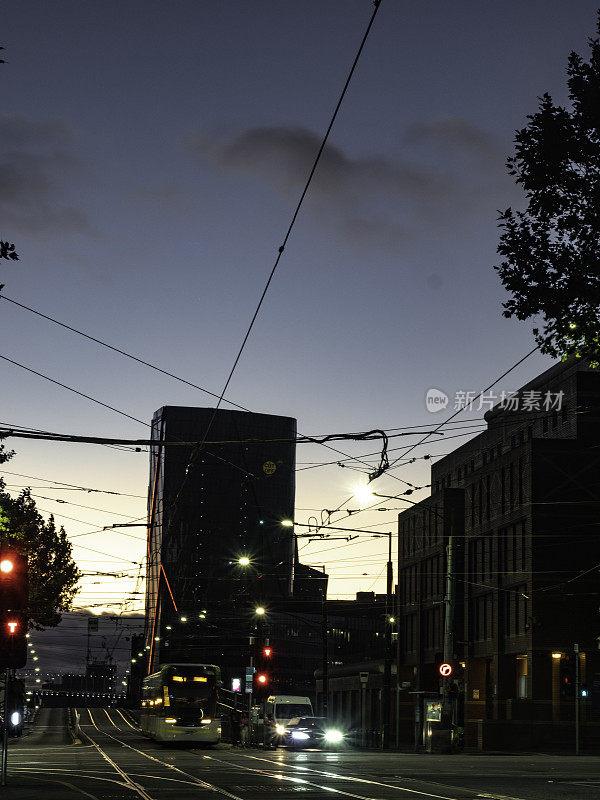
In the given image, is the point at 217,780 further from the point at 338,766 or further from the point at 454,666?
the point at 454,666

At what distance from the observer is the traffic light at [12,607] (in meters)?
20.9

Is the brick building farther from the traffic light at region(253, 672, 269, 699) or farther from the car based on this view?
the traffic light at region(253, 672, 269, 699)

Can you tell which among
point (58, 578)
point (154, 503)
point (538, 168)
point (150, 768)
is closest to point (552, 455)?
point (58, 578)

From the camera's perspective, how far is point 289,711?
5347 centimetres

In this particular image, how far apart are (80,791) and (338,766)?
12457 mm

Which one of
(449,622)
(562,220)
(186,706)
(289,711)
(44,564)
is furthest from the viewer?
(44,564)

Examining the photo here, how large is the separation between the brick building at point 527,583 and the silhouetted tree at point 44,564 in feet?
71.9

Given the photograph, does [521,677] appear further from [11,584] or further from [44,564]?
[11,584]

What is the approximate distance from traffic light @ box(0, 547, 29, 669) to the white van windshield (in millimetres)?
33532

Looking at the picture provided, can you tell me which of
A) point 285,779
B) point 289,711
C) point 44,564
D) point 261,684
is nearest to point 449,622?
point 285,779

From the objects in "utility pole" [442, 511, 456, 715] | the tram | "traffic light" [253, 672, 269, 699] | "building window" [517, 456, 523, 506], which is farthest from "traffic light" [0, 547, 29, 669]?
"building window" [517, 456, 523, 506]

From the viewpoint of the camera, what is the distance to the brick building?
5981 centimetres

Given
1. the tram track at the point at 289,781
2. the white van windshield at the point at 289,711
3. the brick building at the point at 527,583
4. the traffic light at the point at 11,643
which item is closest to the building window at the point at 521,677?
the brick building at the point at 527,583

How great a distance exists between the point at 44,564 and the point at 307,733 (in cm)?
2544
